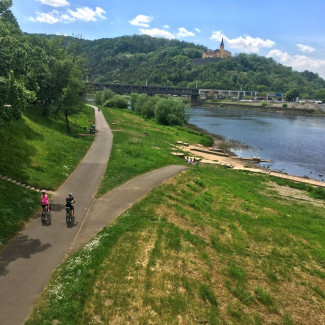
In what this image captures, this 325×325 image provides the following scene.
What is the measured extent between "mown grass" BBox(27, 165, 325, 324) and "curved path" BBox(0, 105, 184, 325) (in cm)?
66

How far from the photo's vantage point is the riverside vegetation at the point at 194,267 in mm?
11414

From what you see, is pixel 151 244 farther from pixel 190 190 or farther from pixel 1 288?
pixel 190 190

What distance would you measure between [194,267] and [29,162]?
58.5 feet

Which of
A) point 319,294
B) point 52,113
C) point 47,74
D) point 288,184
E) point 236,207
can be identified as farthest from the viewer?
point 52,113

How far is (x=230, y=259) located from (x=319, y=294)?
16.1ft

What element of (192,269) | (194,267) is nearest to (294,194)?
(194,267)

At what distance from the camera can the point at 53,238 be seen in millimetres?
15445

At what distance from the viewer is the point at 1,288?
1135 cm

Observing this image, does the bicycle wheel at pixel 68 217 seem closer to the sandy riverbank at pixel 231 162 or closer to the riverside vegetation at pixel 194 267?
the riverside vegetation at pixel 194 267

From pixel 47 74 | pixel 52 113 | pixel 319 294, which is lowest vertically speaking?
pixel 319 294

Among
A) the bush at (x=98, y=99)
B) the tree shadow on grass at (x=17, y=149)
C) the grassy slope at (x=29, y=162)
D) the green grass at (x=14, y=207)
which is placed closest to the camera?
the green grass at (x=14, y=207)

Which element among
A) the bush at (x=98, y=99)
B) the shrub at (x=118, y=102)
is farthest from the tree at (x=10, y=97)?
the bush at (x=98, y=99)

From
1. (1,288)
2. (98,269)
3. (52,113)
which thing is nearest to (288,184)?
(98,269)

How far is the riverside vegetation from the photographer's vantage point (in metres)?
11.4
